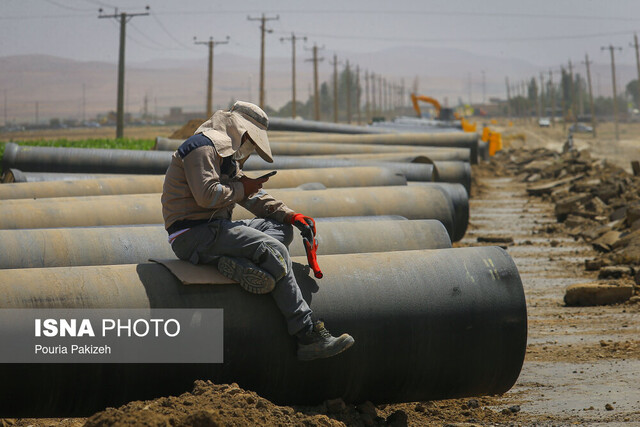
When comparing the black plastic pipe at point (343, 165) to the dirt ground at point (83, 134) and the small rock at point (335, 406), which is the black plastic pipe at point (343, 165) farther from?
the dirt ground at point (83, 134)

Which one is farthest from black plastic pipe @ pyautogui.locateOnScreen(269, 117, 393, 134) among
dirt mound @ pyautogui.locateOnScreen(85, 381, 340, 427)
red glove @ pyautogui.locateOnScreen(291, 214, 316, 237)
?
dirt mound @ pyautogui.locateOnScreen(85, 381, 340, 427)

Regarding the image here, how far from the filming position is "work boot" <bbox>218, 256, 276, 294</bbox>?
4992 mm

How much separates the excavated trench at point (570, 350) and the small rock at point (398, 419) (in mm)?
1023

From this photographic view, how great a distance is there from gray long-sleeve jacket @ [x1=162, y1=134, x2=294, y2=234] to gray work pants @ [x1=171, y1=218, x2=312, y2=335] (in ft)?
0.27

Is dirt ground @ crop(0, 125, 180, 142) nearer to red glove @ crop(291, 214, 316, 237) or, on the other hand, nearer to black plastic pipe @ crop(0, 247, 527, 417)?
red glove @ crop(291, 214, 316, 237)

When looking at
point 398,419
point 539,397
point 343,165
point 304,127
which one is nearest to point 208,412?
point 398,419

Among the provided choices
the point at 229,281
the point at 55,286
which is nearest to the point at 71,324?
the point at 55,286

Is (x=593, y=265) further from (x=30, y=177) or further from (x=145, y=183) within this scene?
(x=30, y=177)

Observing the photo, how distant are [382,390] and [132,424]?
1.76 meters

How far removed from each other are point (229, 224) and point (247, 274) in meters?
0.34

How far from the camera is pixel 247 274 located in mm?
5016

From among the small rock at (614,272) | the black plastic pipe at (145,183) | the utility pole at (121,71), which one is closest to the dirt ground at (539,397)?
the small rock at (614,272)

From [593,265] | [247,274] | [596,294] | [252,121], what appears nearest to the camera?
[247,274]

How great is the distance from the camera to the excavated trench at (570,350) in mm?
6236
